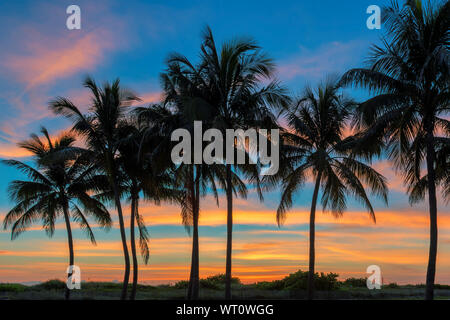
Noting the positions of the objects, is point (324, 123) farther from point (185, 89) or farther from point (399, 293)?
point (399, 293)

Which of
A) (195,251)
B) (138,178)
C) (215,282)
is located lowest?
(215,282)

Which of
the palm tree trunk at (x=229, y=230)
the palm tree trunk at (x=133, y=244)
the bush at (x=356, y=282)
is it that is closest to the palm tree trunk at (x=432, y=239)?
the palm tree trunk at (x=229, y=230)

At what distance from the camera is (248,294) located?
29.4 meters

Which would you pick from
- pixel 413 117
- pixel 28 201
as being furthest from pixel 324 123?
pixel 28 201

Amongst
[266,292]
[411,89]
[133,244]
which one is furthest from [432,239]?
[133,244]

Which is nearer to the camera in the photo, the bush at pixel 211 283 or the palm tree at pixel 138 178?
the palm tree at pixel 138 178

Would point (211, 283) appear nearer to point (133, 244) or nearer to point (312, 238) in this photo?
point (133, 244)

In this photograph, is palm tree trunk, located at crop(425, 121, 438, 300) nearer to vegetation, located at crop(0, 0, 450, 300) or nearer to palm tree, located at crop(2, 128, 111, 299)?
vegetation, located at crop(0, 0, 450, 300)

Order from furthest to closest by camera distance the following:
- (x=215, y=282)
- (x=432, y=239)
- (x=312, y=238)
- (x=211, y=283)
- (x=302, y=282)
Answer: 1. (x=215, y=282)
2. (x=211, y=283)
3. (x=302, y=282)
4. (x=312, y=238)
5. (x=432, y=239)

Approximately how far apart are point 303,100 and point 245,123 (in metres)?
4.54

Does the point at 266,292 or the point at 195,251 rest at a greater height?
the point at 195,251

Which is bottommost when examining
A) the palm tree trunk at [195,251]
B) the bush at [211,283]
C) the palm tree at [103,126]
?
the bush at [211,283]

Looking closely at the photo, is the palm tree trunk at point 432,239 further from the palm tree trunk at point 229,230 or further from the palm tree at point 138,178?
the palm tree at point 138,178

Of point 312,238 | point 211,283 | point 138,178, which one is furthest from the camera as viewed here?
point 211,283
